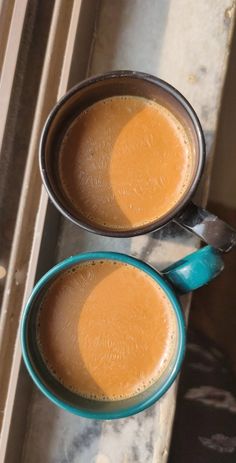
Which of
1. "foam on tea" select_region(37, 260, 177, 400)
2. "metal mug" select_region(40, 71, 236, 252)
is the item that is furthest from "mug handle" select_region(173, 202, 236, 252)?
"foam on tea" select_region(37, 260, 177, 400)

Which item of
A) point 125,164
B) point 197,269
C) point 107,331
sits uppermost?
point 125,164

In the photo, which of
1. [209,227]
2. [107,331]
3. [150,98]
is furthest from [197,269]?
[150,98]

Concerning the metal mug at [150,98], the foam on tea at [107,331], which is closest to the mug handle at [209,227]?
the metal mug at [150,98]

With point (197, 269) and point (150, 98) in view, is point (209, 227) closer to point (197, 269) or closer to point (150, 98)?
point (197, 269)

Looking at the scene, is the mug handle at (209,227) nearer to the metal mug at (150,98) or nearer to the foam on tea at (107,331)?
the metal mug at (150,98)

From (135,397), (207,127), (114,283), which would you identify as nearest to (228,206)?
(207,127)

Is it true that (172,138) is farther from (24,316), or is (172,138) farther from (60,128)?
(24,316)

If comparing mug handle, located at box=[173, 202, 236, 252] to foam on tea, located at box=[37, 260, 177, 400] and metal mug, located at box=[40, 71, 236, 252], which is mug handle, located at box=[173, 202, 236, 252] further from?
foam on tea, located at box=[37, 260, 177, 400]
